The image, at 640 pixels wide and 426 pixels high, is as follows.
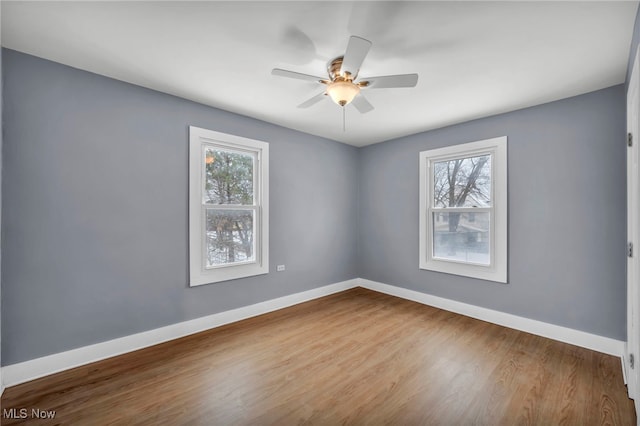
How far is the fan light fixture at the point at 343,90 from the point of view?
6.94 ft

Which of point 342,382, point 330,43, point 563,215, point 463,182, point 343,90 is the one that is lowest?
point 342,382

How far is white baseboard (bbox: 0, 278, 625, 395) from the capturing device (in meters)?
2.12

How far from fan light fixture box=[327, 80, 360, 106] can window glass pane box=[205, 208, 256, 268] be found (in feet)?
6.17

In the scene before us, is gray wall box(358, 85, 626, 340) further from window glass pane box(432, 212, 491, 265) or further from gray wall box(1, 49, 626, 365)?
window glass pane box(432, 212, 491, 265)

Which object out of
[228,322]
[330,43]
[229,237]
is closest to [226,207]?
[229,237]

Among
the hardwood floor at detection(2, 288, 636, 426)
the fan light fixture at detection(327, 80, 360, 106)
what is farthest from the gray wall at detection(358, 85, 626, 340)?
the fan light fixture at detection(327, 80, 360, 106)

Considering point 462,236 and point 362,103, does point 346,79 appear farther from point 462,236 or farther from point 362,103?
point 462,236

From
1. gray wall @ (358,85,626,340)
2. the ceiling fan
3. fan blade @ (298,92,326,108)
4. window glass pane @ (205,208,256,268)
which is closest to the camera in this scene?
the ceiling fan

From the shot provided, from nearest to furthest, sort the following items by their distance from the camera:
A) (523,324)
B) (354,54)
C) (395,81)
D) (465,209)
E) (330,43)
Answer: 1. (354,54)
2. (330,43)
3. (395,81)
4. (523,324)
5. (465,209)

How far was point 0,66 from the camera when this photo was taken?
1979 millimetres

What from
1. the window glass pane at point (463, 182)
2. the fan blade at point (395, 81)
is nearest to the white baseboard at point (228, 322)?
the window glass pane at point (463, 182)

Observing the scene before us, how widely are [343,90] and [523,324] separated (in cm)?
313

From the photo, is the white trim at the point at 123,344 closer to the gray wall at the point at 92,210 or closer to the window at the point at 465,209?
the gray wall at the point at 92,210

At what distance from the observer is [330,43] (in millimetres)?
1922
